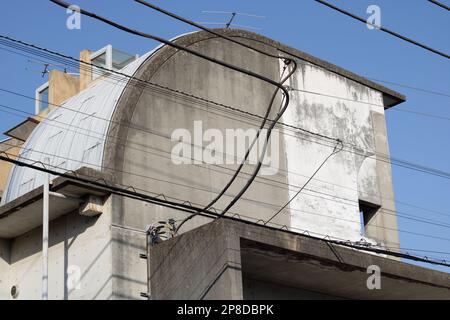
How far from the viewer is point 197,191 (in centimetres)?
2464

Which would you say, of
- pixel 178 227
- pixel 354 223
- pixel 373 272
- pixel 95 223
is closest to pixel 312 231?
pixel 354 223

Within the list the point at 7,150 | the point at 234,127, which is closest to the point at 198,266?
the point at 234,127

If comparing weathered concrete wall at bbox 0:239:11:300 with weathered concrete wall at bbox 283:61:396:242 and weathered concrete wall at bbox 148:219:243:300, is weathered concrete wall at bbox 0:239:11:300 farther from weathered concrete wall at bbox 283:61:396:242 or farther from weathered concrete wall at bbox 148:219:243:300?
weathered concrete wall at bbox 283:61:396:242

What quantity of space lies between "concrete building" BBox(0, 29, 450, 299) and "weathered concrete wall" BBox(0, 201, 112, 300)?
3 cm

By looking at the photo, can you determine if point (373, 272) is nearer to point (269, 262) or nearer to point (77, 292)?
point (269, 262)

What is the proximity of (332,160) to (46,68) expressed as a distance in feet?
47.0

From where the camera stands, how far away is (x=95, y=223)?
22.4 metres

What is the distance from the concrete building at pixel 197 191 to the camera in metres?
21.7

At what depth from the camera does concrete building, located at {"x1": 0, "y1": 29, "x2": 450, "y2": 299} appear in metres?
21.7

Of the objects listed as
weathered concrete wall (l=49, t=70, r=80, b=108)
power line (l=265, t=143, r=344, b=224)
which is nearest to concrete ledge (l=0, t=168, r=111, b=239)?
power line (l=265, t=143, r=344, b=224)

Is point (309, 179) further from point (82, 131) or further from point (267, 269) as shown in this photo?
point (82, 131)
